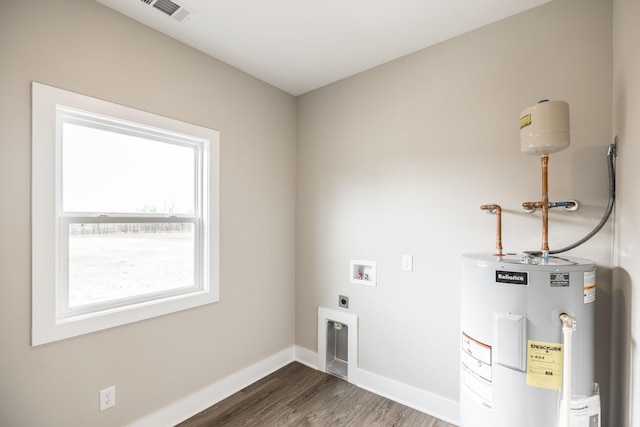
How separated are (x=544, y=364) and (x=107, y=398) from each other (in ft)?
7.57

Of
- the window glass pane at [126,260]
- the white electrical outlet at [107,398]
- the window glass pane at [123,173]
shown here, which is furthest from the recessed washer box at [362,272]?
the white electrical outlet at [107,398]

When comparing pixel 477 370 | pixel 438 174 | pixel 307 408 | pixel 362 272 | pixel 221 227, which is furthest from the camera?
pixel 362 272

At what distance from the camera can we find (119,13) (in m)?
1.82

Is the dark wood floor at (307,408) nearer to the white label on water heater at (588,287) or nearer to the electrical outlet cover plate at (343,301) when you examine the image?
the electrical outlet cover plate at (343,301)

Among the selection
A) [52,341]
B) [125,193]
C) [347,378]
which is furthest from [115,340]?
[347,378]

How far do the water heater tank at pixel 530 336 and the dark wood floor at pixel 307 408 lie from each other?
0.90 meters

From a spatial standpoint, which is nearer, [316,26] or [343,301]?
[316,26]

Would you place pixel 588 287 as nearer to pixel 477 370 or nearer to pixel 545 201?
pixel 545 201

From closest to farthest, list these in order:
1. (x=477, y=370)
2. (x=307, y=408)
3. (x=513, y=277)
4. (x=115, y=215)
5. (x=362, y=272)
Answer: (x=513, y=277) → (x=477, y=370) → (x=115, y=215) → (x=307, y=408) → (x=362, y=272)

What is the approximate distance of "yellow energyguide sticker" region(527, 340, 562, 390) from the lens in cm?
125

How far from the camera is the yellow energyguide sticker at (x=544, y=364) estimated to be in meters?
1.25

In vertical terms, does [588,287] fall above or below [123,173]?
below

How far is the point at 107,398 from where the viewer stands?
1762 mm

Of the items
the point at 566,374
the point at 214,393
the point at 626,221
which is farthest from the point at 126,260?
the point at 626,221
